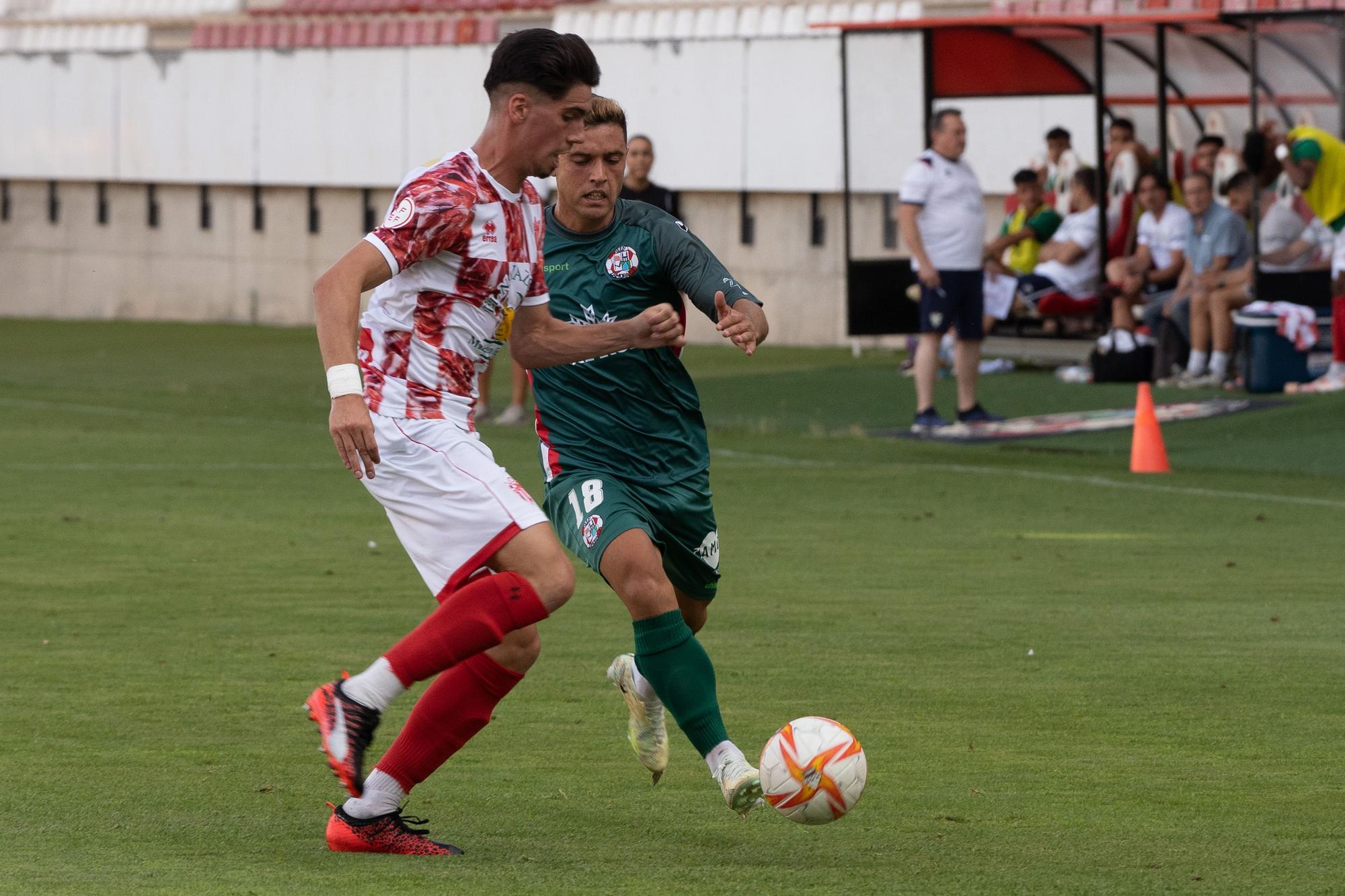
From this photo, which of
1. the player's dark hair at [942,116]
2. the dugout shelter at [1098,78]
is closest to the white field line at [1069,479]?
the player's dark hair at [942,116]

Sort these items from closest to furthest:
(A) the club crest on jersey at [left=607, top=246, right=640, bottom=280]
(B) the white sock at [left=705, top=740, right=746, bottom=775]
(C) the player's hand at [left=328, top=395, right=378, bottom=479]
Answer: (C) the player's hand at [left=328, top=395, right=378, bottom=479] < (B) the white sock at [left=705, top=740, right=746, bottom=775] < (A) the club crest on jersey at [left=607, top=246, right=640, bottom=280]

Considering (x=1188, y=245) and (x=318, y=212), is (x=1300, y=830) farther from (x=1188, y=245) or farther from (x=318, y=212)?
(x=318, y=212)

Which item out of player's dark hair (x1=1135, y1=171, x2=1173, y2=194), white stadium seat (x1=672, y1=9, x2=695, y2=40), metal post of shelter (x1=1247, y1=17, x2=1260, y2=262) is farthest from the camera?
white stadium seat (x1=672, y1=9, x2=695, y2=40)

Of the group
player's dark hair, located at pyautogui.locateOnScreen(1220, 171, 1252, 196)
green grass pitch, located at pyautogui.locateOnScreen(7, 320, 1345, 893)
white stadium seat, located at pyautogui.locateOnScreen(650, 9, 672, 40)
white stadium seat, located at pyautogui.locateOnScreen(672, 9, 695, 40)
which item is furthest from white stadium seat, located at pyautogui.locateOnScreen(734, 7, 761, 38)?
green grass pitch, located at pyautogui.locateOnScreen(7, 320, 1345, 893)

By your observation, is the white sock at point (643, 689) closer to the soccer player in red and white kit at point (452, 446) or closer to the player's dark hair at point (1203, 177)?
the soccer player in red and white kit at point (452, 446)

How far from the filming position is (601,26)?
2781cm

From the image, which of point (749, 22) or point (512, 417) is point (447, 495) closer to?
point (512, 417)

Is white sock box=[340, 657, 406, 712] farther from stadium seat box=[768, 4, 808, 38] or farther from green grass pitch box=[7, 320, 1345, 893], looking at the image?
stadium seat box=[768, 4, 808, 38]

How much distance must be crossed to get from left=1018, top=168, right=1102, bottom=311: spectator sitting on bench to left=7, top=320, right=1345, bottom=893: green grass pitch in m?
4.13

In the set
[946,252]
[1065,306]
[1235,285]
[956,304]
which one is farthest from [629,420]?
[1065,306]

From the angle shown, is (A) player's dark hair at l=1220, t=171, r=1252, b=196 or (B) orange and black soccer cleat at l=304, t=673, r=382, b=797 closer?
(B) orange and black soccer cleat at l=304, t=673, r=382, b=797

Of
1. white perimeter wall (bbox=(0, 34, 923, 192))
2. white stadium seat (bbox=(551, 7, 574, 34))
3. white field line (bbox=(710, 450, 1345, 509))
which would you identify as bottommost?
white field line (bbox=(710, 450, 1345, 509))

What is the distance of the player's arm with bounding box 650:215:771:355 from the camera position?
18.5 ft

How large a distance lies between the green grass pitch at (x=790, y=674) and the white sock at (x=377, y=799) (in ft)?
0.45
